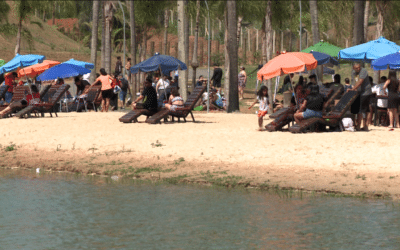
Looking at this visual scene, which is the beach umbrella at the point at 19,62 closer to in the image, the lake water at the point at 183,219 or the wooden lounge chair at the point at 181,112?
the wooden lounge chair at the point at 181,112

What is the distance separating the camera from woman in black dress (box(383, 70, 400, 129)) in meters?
19.0

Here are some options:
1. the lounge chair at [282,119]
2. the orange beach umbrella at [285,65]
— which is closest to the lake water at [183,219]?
the lounge chair at [282,119]

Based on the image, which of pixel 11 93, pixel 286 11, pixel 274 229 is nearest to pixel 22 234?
→ pixel 274 229

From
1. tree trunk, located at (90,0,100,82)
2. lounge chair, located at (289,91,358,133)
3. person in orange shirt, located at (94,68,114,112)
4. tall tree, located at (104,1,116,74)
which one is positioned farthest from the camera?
tree trunk, located at (90,0,100,82)

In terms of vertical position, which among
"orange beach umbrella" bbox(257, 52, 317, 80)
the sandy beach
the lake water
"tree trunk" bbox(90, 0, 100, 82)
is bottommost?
the lake water

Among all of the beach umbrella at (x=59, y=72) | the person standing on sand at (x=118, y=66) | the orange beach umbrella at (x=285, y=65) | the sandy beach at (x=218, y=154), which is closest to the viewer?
the sandy beach at (x=218, y=154)

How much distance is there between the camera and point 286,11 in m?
39.2

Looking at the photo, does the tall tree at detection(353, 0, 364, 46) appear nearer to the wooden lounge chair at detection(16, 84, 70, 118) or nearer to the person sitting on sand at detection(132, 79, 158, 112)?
the person sitting on sand at detection(132, 79, 158, 112)

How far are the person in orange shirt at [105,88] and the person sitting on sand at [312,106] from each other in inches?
388

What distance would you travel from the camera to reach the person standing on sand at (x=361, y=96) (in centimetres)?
1770

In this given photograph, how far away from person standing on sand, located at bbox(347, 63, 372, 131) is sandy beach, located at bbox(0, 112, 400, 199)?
18.7 inches

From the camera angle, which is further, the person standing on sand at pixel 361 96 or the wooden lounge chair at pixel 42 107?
the wooden lounge chair at pixel 42 107

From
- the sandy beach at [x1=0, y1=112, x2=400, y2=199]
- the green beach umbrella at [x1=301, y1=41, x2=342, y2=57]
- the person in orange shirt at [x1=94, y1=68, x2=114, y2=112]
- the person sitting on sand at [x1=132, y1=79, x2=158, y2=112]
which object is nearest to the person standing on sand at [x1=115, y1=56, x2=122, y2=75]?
the person in orange shirt at [x1=94, y1=68, x2=114, y2=112]

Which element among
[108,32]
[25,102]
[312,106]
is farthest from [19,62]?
[312,106]
